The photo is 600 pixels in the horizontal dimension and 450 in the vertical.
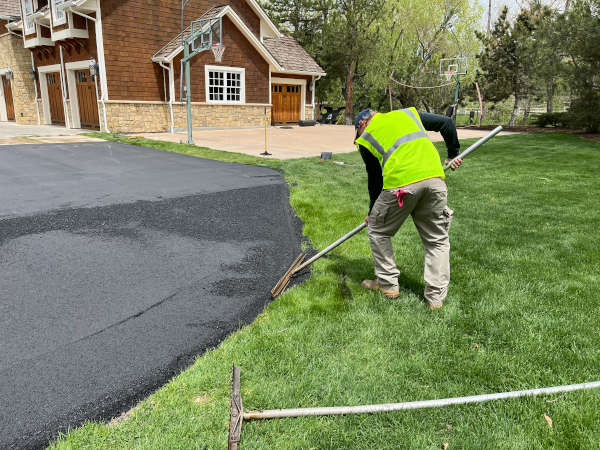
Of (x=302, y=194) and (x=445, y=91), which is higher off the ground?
(x=445, y=91)

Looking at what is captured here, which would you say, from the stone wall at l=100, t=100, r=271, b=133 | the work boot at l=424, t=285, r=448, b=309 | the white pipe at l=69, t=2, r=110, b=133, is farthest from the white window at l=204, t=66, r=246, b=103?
the work boot at l=424, t=285, r=448, b=309

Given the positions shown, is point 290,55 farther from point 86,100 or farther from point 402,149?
point 402,149

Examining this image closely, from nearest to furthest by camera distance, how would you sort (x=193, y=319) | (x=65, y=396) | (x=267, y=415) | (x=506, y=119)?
(x=267, y=415)
(x=65, y=396)
(x=193, y=319)
(x=506, y=119)

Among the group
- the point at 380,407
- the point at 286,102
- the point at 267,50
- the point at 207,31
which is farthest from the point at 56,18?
the point at 380,407

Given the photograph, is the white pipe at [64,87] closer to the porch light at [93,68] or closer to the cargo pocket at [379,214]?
the porch light at [93,68]

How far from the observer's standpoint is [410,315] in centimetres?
370

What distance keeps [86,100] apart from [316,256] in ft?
63.0

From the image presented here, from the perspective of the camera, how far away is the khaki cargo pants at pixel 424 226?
3.63 m

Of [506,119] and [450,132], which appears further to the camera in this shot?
[506,119]

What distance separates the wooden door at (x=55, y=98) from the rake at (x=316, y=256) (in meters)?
21.6

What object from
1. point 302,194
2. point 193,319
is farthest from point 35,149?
point 193,319

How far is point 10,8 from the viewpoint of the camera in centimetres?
2450

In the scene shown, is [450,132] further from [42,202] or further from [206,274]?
[42,202]

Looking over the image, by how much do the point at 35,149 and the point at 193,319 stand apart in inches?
476
